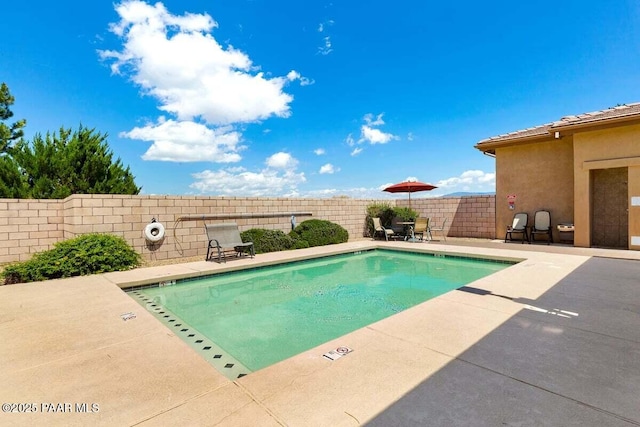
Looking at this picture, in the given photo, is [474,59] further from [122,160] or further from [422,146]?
[122,160]

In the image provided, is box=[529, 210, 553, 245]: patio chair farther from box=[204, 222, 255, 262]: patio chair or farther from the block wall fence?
box=[204, 222, 255, 262]: patio chair

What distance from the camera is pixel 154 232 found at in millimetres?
7785

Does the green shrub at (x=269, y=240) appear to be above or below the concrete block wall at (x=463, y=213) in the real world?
below

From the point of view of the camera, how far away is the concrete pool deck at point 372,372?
1.83 m

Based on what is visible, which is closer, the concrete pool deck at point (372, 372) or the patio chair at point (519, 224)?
the concrete pool deck at point (372, 372)

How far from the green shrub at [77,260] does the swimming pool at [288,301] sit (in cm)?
158

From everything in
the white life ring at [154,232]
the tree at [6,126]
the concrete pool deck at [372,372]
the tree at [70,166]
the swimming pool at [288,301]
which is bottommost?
the swimming pool at [288,301]

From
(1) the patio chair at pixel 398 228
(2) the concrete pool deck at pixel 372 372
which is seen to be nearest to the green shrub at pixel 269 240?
(1) the patio chair at pixel 398 228

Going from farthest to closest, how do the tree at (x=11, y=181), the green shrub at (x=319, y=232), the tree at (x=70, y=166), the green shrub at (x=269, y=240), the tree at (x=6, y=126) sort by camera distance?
the tree at (x=6, y=126), the tree at (x=70, y=166), the tree at (x=11, y=181), the green shrub at (x=319, y=232), the green shrub at (x=269, y=240)

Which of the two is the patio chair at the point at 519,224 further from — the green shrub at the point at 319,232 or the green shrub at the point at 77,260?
the green shrub at the point at 77,260

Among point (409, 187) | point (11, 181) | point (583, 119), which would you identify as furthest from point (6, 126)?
point (583, 119)

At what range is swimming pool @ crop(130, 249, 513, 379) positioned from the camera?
3.43m

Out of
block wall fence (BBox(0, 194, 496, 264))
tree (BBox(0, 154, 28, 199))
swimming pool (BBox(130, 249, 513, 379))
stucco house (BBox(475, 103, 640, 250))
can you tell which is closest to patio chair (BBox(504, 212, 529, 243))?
stucco house (BBox(475, 103, 640, 250))

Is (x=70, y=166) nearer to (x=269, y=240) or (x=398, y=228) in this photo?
(x=269, y=240)
